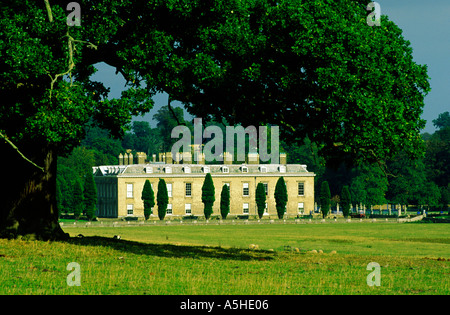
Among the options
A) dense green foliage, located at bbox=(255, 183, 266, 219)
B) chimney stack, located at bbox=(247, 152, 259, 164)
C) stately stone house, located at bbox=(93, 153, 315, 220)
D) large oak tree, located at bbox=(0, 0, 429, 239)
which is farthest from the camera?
chimney stack, located at bbox=(247, 152, 259, 164)

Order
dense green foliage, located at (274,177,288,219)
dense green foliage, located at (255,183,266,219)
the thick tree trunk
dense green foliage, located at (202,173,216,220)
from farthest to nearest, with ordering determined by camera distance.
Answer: dense green foliage, located at (255,183,266,219) → dense green foliage, located at (274,177,288,219) → dense green foliage, located at (202,173,216,220) → the thick tree trunk

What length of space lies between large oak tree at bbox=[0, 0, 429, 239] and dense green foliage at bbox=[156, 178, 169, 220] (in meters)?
71.0

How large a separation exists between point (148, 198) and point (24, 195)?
72.1 m

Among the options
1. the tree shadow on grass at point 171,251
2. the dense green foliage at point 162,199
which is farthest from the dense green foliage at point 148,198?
the tree shadow on grass at point 171,251

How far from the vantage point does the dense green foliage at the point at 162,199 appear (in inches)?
3794

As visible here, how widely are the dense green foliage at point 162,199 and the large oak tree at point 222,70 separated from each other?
71040mm

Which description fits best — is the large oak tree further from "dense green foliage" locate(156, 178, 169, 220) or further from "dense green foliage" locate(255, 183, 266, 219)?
"dense green foliage" locate(255, 183, 266, 219)

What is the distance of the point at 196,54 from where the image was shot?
23.3 meters

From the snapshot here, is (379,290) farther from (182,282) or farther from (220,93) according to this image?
(220,93)

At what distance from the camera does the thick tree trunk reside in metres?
25.3

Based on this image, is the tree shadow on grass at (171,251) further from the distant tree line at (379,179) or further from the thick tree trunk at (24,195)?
the distant tree line at (379,179)

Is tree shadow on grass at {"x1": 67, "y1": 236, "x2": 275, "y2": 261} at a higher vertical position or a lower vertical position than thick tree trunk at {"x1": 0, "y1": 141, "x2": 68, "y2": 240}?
lower

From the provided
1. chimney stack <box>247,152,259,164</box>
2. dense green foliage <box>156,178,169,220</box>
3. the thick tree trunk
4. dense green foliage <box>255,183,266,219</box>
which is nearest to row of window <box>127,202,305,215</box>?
dense green foliage <box>255,183,266,219</box>
